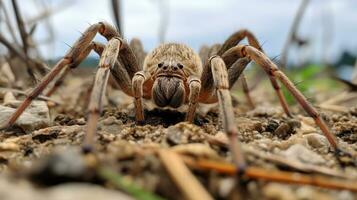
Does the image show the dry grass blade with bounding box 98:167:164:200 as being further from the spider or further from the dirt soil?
the spider

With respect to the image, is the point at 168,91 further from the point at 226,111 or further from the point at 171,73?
the point at 226,111

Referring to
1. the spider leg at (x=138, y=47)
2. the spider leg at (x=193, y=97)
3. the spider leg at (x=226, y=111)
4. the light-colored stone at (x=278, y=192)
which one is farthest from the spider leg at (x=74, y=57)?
the light-colored stone at (x=278, y=192)

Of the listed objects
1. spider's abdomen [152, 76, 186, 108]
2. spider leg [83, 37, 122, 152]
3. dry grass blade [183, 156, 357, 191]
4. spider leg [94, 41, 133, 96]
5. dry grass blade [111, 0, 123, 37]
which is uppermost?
dry grass blade [111, 0, 123, 37]

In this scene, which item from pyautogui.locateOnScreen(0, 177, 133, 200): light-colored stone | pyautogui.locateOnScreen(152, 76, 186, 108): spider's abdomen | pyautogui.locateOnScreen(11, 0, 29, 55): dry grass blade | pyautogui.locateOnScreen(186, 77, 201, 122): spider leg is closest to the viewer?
pyautogui.locateOnScreen(0, 177, 133, 200): light-colored stone

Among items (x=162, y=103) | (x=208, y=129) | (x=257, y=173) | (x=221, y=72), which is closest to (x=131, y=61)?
(x=162, y=103)

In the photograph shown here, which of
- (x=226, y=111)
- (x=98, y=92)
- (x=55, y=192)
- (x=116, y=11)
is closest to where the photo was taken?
(x=55, y=192)

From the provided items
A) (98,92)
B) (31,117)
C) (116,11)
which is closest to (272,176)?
(98,92)

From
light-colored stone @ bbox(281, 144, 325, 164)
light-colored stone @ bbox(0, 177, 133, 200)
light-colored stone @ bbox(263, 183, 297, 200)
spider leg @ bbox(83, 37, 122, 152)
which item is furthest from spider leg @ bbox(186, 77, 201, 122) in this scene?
light-colored stone @ bbox(0, 177, 133, 200)
